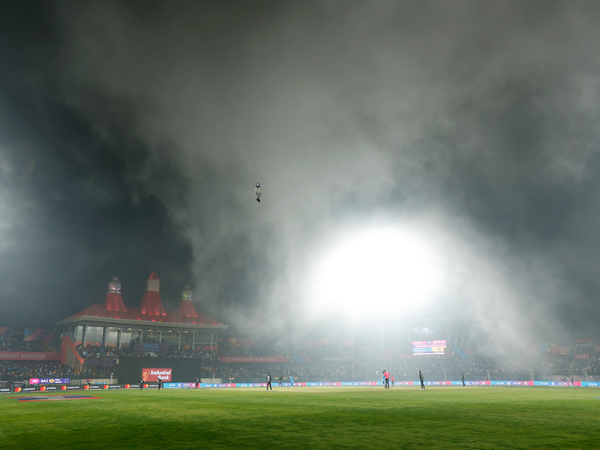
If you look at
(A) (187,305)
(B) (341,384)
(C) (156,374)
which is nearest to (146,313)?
(A) (187,305)

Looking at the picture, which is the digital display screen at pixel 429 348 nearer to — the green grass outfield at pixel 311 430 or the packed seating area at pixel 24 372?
the packed seating area at pixel 24 372

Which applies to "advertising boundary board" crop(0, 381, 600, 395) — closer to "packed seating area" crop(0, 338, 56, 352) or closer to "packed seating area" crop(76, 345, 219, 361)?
"packed seating area" crop(76, 345, 219, 361)

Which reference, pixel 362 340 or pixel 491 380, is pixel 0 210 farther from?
pixel 362 340

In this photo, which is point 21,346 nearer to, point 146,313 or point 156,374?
point 146,313

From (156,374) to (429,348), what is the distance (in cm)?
4948

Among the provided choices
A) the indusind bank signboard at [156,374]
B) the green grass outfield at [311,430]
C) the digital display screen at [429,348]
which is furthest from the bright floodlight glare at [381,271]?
the green grass outfield at [311,430]

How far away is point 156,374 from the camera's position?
194 feet

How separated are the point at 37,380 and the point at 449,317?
6885 cm

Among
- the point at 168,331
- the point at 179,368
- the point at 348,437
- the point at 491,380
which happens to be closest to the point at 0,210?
the point at 179,368

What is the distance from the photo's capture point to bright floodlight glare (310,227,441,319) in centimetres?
6731

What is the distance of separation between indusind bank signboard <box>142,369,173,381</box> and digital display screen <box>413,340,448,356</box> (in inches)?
1815

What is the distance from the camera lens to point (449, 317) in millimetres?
78562

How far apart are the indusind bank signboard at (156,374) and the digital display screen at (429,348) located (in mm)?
46098

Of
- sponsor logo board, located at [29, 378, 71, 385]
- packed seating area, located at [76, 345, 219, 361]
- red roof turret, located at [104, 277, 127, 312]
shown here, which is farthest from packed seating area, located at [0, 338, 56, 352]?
sponsor logo board, located at [29, 378, 71, 385]
